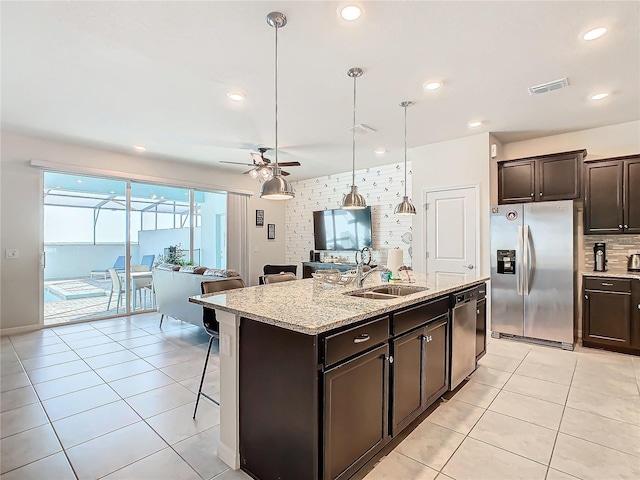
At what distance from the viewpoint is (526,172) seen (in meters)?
4.38

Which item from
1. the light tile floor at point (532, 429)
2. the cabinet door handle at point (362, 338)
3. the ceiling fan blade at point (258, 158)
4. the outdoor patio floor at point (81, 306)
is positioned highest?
the ceiling fan blade at point (258, 158)

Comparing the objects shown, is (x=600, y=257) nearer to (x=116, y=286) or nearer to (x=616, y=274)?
(x=616, y=274)

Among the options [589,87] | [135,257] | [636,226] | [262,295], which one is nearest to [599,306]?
[636,226]

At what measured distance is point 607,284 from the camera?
380cm

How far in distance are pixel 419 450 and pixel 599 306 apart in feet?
10.7

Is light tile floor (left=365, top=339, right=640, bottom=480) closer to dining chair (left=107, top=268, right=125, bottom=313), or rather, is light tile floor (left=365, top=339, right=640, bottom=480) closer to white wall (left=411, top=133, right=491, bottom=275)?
white wall (left=411, top=133, right=491, bottom=275)

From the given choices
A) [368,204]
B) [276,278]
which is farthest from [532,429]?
[368,204]

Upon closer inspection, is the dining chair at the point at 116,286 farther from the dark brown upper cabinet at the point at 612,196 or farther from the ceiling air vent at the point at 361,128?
the dark brown upper cabinet at the point at 612,196

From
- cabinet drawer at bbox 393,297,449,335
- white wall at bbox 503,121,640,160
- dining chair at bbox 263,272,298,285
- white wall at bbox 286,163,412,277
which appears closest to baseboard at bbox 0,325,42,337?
dining chair at bbox 263,272,298,285

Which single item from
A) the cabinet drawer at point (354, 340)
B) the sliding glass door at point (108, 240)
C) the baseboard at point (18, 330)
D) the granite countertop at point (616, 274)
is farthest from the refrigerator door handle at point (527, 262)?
the baseboard at point (18, 330)

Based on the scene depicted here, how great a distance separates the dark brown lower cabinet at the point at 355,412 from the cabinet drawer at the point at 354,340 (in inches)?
1.9

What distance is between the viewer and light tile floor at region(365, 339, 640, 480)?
1.89 meters

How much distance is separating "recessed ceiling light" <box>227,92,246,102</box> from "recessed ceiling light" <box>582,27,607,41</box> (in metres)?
2.86

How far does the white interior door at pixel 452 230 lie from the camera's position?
182 inches
